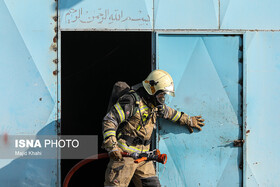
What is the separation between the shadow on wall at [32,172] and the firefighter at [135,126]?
35.1 inches

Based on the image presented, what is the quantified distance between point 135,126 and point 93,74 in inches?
76.5

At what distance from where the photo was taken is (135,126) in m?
4.54

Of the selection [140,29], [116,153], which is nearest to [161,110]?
[116,153]

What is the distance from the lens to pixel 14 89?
489cm

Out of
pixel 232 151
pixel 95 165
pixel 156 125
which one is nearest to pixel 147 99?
pixel 156 125

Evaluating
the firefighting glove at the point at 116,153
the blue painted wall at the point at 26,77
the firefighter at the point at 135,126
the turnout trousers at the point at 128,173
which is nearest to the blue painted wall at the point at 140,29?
the blue painted wall at the point at 26,77

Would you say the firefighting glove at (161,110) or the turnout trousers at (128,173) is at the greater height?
the firefighting glove at (161,110)

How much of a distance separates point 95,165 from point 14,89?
6.85 feet

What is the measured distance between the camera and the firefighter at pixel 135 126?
4.39 m

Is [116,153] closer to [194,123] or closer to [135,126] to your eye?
[135,126]

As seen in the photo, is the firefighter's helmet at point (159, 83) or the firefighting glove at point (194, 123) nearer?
the firefighter's helmet at point (159, 83)

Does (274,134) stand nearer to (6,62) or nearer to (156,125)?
(156,125)

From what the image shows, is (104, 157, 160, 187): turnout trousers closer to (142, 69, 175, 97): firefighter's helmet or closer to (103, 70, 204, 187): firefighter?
(103, 70, 204, 187): firefighter

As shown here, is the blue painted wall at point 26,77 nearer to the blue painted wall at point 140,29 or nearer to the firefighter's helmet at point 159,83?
the blue painted wall at point 140,29
